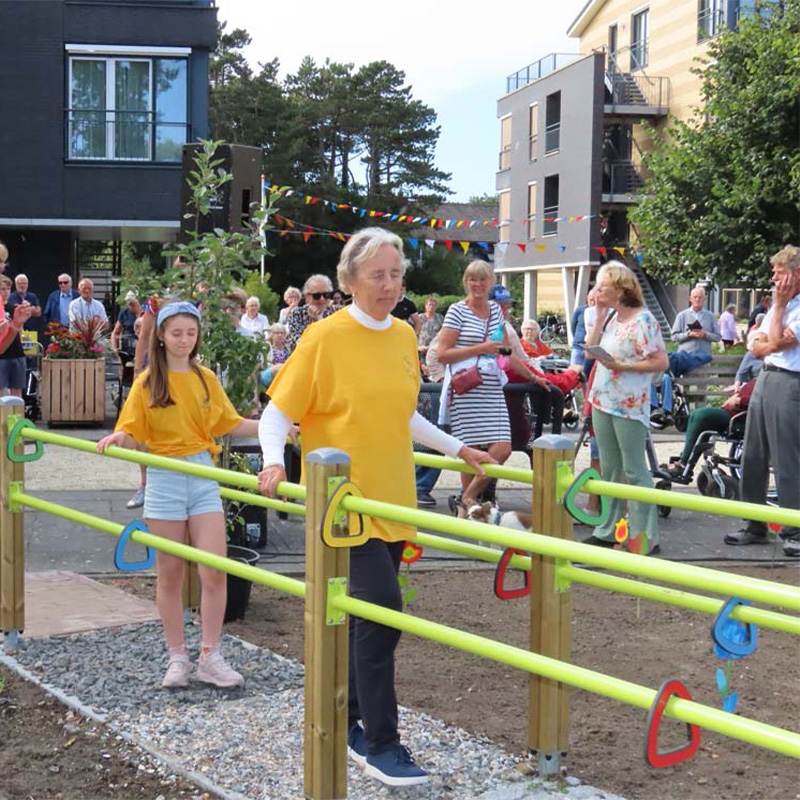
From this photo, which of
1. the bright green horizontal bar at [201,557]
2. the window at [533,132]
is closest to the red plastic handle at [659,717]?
the bright green horizontal bar at [201,557]

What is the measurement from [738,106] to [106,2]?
12.4 meters

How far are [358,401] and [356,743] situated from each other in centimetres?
116

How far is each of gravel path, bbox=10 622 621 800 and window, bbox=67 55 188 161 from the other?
18.5 metres

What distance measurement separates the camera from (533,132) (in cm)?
4481

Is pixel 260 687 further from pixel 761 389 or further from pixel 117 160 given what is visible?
pixel 117 160

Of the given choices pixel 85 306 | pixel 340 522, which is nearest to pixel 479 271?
pixel 340 522

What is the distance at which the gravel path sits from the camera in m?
3.84

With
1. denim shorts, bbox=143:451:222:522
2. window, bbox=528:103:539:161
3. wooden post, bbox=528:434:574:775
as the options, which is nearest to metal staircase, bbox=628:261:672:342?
window, bbox=528:103:539:161

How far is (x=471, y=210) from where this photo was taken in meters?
105

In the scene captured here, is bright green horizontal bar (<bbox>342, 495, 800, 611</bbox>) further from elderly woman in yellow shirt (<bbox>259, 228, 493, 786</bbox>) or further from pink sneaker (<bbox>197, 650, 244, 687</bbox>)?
pink sneaker (<bbox>197, 650, 244, 687</bbox>)

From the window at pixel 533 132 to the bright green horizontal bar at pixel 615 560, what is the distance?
139ft

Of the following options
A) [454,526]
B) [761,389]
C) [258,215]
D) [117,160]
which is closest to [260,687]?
[454,526]

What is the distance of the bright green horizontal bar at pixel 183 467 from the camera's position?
3.67 meters

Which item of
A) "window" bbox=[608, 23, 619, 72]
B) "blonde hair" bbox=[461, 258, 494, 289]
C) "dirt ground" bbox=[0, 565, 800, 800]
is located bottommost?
"dirt ground" bbox=[0, 565, 800, 800]
